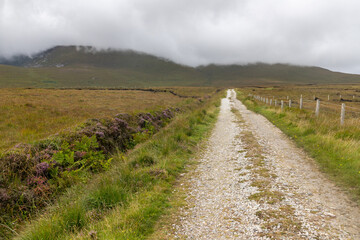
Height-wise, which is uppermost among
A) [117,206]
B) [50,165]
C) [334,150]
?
[334,150]

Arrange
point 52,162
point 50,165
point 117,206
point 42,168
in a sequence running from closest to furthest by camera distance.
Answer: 1. point 117,206
2. point 42,168
3. point 50,165
4. point 52,162

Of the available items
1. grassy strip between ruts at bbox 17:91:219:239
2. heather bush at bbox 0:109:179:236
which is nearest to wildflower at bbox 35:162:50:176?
heather bush at bbox 0:109:179:236

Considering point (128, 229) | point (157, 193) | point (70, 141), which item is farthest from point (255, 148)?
point (70, 141)

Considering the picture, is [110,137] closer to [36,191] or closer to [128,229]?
[36,191]

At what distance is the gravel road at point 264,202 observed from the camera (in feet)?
12.9

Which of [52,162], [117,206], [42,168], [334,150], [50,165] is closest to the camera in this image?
[117,206]

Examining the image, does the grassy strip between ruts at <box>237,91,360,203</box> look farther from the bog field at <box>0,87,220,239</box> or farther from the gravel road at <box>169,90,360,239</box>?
the bog field at <box>0,87,220,239</box>

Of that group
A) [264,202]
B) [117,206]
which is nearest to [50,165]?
[117,206]

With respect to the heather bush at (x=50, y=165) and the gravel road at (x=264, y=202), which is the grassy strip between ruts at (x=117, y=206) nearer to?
the gravel road at (x=264, y=202)

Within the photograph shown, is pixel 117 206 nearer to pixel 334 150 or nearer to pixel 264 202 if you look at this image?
pixel 264 202

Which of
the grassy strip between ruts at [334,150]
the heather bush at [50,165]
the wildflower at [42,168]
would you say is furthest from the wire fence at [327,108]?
the wildflower at [42,168]

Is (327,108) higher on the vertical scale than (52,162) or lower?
higher

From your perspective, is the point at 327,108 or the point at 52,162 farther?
the point at 327,108

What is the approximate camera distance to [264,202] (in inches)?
194
